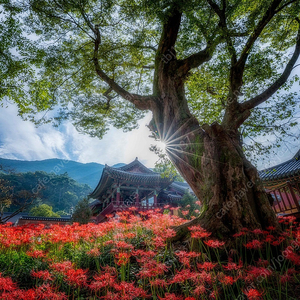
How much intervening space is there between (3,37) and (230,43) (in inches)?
258

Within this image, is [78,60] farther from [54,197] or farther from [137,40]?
[54,197]

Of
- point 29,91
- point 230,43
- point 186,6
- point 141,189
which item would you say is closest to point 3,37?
point 29,91

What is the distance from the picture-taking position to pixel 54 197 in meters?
47.9

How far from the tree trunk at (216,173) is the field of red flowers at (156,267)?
338 mm

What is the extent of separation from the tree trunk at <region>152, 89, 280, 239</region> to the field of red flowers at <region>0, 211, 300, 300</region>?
0.34m

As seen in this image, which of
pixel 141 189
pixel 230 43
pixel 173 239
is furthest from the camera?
pixel 141 189

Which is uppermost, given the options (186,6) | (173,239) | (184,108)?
(186,6)

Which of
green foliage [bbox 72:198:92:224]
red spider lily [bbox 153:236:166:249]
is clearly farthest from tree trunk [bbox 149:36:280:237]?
green foliage [bbox 72:198:92:224]

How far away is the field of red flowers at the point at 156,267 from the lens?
1.91 m

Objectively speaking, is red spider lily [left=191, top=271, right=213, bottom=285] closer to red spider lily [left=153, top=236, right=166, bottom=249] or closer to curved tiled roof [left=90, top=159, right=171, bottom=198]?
red spider lily [left=153, top=236, right=166, bottom=249]

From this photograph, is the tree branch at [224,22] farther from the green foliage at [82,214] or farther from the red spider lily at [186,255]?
the green foliage at [82,214]

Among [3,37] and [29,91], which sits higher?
[3,37]

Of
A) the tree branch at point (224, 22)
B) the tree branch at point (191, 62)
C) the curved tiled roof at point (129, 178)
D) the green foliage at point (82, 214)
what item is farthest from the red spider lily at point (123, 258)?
the green foliage at point (82, 214)

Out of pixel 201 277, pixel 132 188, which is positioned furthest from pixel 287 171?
pixel 132 188
